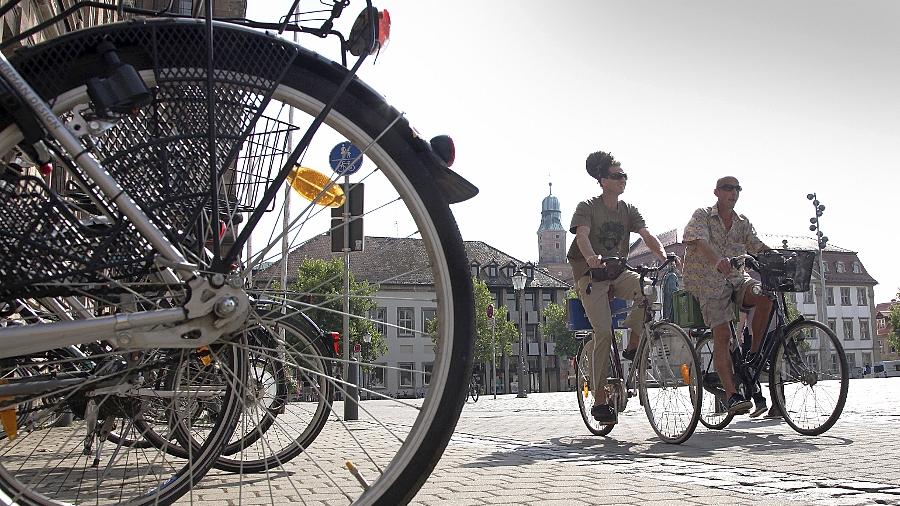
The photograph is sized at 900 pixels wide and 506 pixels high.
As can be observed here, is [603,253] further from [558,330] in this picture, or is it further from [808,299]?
[808,299]

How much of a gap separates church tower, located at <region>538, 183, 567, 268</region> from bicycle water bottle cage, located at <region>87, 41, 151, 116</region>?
145 meters

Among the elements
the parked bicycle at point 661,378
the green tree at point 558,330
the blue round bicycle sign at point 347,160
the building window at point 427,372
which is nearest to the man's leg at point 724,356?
the parked bicycle at point 661,378

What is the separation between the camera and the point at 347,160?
2213 millimetres

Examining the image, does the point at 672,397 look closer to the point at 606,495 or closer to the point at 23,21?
the point at 606,495

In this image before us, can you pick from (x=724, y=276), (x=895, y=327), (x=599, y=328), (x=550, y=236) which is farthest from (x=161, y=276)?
(x=550, y=236)

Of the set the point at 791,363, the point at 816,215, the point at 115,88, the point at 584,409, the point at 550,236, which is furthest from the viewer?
the point at 550,236

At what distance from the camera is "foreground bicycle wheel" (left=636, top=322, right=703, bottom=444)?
241 inches

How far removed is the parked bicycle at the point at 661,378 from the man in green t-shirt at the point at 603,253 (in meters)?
0.09

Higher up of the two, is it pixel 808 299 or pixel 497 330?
pixel 808 299

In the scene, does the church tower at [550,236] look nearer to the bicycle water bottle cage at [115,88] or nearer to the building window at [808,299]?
the building window at [808,299]

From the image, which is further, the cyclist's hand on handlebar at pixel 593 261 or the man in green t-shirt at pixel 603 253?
the man in green t-shirt at pixel 603 253

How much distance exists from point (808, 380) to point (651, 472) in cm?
254

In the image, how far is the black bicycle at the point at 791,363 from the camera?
649cm

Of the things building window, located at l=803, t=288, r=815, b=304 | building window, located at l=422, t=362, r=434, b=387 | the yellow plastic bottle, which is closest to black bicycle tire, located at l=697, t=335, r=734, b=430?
the yellow plastic bottle
